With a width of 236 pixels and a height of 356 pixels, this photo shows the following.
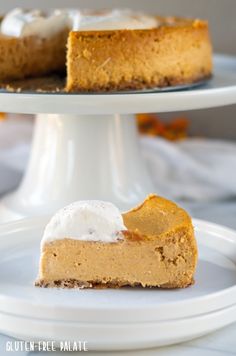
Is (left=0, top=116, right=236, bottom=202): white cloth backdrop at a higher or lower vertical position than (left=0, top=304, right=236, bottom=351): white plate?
lower

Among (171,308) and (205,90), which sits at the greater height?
(205,90)

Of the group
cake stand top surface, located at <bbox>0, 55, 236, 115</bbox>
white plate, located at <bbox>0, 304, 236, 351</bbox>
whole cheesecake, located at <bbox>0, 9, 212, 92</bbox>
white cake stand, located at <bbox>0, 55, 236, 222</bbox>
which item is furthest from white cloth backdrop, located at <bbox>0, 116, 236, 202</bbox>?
white plate, located at <bbox>0, 304, 236, 351</bbox>

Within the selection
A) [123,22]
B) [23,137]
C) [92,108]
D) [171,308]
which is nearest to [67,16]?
[123,22]

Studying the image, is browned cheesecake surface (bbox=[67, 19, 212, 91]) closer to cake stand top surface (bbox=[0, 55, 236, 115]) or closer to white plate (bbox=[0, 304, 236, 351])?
cake stand top surface (bbox=[0, 55, 236, 115])

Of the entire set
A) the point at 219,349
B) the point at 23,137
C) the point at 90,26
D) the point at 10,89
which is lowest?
the point at 23,137

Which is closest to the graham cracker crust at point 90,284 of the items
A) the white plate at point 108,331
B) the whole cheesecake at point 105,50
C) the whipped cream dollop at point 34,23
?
the white plate at point 108,331

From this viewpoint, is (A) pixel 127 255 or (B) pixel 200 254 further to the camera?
(B) pixel 200 254

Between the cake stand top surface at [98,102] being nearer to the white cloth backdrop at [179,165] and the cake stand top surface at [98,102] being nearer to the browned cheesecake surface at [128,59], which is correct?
the browned cheesecake surface at [128,59]

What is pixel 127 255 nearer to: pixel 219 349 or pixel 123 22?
pixel 219 349
